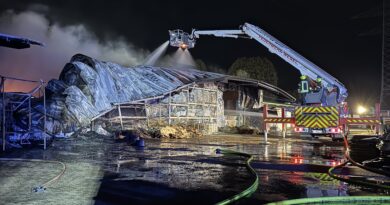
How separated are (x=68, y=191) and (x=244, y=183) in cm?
357

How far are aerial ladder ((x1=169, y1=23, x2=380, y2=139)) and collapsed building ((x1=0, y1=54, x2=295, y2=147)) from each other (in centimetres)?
457

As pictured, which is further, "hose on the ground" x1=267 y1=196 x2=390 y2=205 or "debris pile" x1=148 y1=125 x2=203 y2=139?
"debris pile" x1=148 y1=125 x2=203 y2=139

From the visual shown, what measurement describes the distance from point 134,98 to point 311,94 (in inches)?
411

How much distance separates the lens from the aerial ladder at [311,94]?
17.7 metres

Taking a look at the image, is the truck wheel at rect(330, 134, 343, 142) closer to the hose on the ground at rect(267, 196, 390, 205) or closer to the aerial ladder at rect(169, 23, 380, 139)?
the aerial ladder at rect(169, 23, 380, 139)

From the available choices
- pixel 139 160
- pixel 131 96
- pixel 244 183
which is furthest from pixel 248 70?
pixel 244 183

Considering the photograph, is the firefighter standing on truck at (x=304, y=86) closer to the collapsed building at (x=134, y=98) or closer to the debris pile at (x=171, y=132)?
the debris pile at (x=171, y=132)

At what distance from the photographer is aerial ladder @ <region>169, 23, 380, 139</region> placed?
17719mm

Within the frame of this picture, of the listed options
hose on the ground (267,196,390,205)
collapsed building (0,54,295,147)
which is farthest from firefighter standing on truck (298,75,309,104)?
hose on the ground (267,196,390,205)

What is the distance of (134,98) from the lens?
2422 cm

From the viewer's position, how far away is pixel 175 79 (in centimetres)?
2764

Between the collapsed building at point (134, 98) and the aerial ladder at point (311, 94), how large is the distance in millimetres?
4573

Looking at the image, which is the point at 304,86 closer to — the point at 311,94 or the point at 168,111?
the point at 311,94

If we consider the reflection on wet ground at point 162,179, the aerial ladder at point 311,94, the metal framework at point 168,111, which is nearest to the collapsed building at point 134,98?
the metal framework at point 168,111
